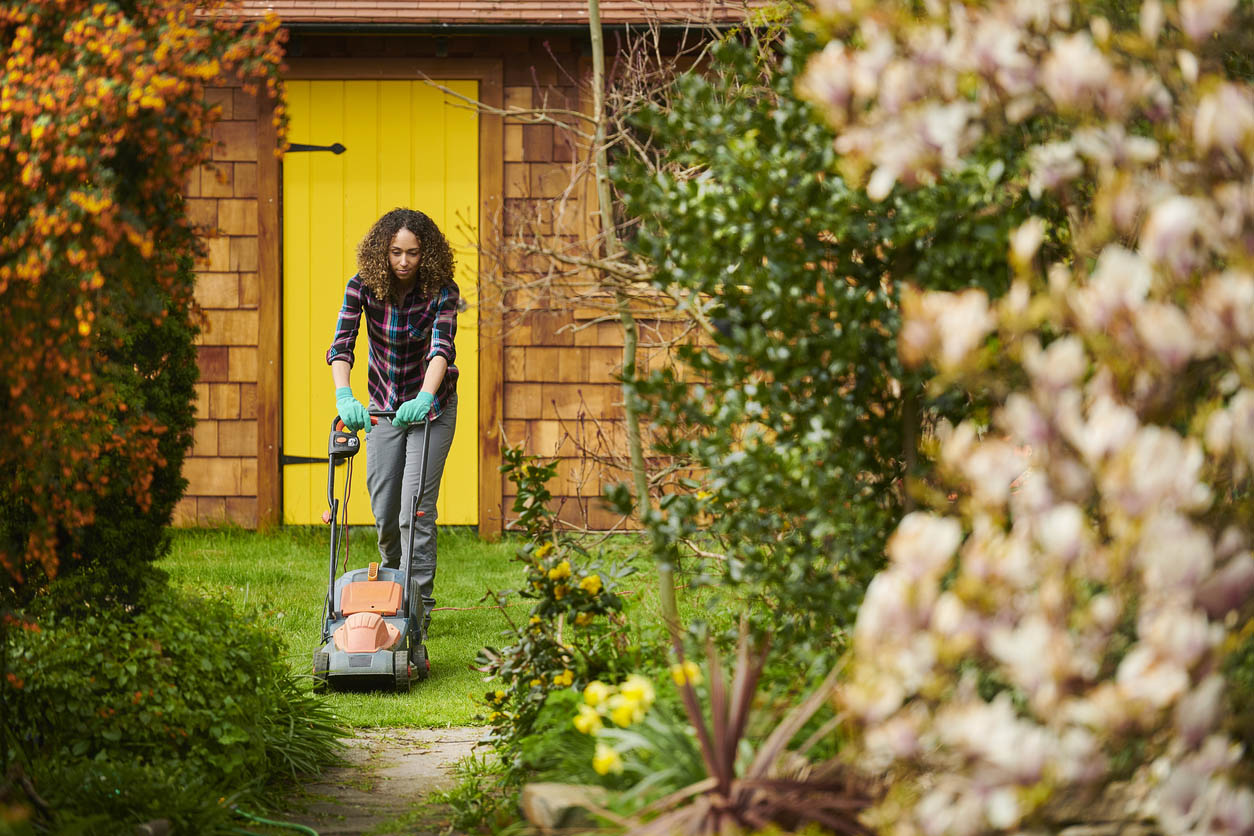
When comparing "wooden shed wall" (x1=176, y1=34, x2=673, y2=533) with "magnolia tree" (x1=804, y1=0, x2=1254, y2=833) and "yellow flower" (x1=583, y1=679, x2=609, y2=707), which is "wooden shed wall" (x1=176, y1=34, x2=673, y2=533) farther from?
"magnolia tree" (x1=804, y1=0, x2=1254, y2=833)

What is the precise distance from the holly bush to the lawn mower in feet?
6.71

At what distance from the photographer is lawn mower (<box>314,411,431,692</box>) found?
4.68 meters

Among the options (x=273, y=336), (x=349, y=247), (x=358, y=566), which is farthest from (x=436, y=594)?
(x=349, y=247)

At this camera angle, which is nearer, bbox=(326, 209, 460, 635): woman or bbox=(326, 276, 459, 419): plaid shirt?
bbox=(326, 209, 460, 635): woman

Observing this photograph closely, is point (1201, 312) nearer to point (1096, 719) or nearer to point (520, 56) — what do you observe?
point (1096, 719)

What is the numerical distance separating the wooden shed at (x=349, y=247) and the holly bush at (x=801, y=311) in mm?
4659

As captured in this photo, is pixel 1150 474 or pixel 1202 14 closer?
pixel 1150 474

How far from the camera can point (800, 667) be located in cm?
298

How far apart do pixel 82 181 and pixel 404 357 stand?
290 centimetres

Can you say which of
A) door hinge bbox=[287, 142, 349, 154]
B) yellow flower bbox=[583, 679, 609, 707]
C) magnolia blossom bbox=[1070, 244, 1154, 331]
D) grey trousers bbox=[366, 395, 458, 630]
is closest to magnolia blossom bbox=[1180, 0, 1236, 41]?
magnolia blossom bbox=[1070, 244, 1154, 331]

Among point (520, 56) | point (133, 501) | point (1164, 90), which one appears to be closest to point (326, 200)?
point (520, 56)

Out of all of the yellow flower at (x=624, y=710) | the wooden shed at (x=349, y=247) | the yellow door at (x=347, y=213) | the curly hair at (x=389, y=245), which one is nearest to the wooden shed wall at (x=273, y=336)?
the wooden shed at (x=349, y=247)

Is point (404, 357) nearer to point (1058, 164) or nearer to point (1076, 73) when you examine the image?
point (1058, 164)

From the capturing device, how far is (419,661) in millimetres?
5000
